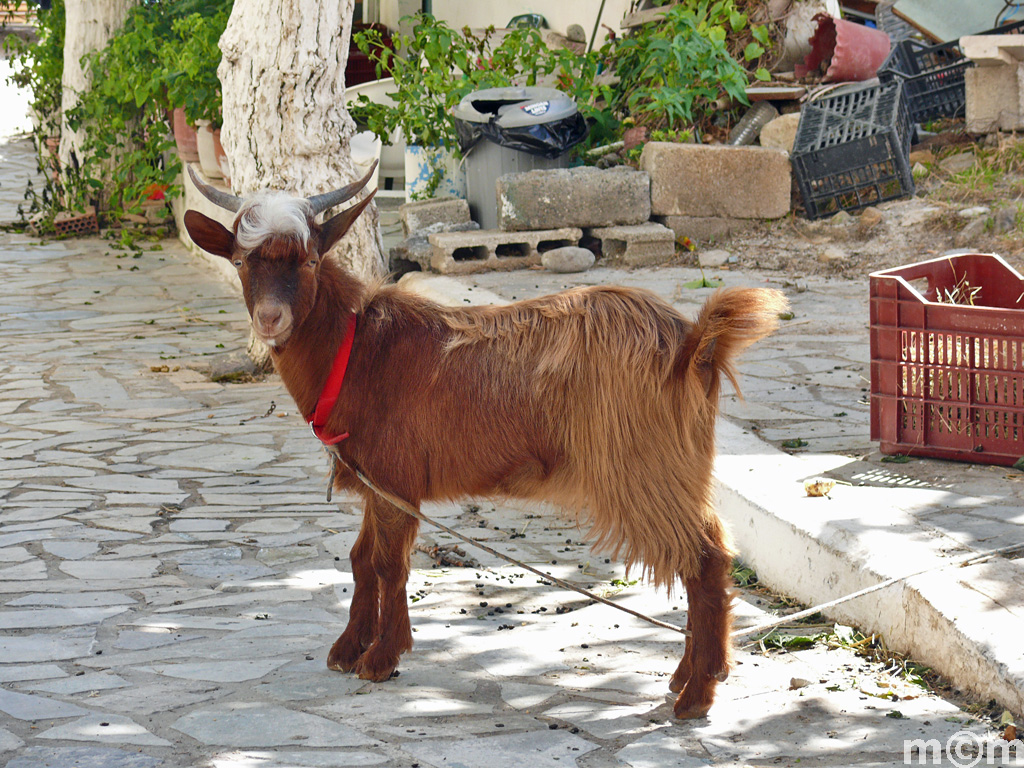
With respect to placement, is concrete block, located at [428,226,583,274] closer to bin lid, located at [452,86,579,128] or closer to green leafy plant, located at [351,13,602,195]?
bin lid, located at [452,86,579,128]

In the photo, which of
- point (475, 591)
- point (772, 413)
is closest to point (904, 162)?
point (772, 413)

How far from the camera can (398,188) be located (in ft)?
45.8

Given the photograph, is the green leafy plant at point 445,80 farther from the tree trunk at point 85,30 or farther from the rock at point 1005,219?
the tree trunk at point 85,30

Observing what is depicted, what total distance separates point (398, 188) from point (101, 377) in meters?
7.03

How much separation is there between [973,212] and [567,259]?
3.13 metres

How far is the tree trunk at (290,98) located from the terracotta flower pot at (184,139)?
4.10 m

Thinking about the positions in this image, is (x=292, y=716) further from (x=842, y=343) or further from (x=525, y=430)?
(x=842, y=343)

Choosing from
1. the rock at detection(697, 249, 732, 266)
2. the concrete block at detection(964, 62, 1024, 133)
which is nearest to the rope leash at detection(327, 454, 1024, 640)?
the rock at detection(697, 249, 732, 266)

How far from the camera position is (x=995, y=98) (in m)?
9.01

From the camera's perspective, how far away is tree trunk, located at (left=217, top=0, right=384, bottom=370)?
275 inches

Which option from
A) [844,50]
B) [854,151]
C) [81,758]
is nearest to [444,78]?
[844,50]

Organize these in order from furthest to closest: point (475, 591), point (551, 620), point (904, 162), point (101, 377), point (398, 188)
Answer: point (398, 188) → point (904, 162) → point (101, 377) → point (475, 591) → point (551, 620)

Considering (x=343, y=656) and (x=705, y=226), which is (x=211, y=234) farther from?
(x=705, y=226)

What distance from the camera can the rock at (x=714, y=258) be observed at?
863 centimetres
